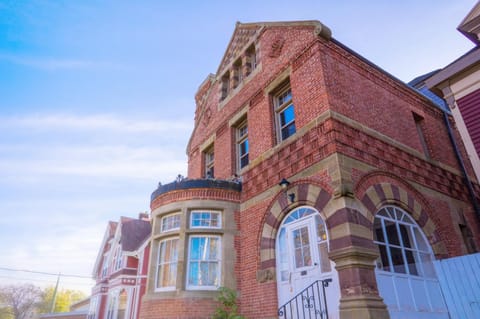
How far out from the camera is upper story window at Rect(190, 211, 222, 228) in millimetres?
9461

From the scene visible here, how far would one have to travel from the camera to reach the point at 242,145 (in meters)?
11.6

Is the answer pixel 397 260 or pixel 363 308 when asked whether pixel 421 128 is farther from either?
pixel 363 308

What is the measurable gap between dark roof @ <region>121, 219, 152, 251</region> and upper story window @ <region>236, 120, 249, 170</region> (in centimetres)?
995

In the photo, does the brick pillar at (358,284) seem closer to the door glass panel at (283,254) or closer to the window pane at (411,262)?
the door glass panel at (283,254)

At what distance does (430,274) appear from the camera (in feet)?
25.5

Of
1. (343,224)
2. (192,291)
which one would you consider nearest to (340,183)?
(343,224)

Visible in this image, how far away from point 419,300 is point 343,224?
280 cm

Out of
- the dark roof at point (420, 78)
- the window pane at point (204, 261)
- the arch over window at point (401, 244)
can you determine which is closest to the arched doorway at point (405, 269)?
the arch over window at point (401, 244)

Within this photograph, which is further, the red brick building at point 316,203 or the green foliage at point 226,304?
the green foliage at point 226,304

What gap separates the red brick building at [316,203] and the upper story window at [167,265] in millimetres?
38

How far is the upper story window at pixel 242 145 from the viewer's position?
11.2m

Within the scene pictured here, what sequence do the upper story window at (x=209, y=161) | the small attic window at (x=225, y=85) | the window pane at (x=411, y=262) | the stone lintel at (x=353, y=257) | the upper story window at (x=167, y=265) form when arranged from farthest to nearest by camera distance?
the small attic window at (x=225, y=85)
the upper story window at (x=209, y=161)
the upper story window at (x=167, y=265)
the window pane at (x=411, y=262)
the stone lintel at (x=353, y=257)

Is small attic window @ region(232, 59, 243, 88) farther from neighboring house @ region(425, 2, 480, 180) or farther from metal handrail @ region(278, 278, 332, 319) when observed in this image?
metal handrail @ region(278, 278, 332, 319)

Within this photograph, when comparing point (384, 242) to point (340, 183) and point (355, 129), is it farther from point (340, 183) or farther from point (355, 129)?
point (355, 129)
